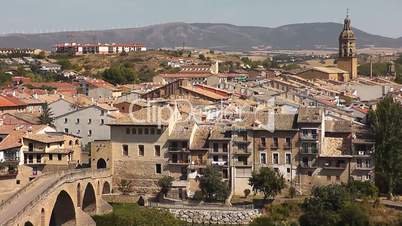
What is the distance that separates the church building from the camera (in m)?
92.4

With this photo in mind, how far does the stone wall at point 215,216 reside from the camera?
38.5m

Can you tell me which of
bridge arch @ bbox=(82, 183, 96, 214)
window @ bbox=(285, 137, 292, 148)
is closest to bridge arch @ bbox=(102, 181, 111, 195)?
bridge arch @ bbox=(82, 183, 96, 214)

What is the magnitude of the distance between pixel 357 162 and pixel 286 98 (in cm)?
1928

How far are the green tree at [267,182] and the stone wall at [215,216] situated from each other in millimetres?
1247

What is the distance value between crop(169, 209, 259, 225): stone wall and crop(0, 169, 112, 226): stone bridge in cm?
422

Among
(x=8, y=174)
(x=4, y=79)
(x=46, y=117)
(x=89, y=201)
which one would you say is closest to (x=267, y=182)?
(x=89, y=201)

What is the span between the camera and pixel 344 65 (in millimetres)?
96938

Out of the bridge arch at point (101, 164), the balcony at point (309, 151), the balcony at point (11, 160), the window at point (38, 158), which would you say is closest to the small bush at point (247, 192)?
the balcony at point (309, 151)

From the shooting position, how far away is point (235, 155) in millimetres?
41656

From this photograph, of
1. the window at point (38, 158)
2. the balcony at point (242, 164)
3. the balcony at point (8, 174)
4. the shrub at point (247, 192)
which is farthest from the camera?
the window at point (38, 158)

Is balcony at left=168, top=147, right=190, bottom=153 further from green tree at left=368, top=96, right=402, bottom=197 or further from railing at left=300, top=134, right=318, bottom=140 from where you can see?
green tree at left=368, top=96, right=402, bottom=197

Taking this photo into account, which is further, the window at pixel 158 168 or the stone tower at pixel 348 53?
the stone tower at pixel 348 53

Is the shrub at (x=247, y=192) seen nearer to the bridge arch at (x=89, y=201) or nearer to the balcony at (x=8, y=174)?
the bridge arch at (x=89, y=201)

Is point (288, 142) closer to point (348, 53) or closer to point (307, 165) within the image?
point (307, 165)
